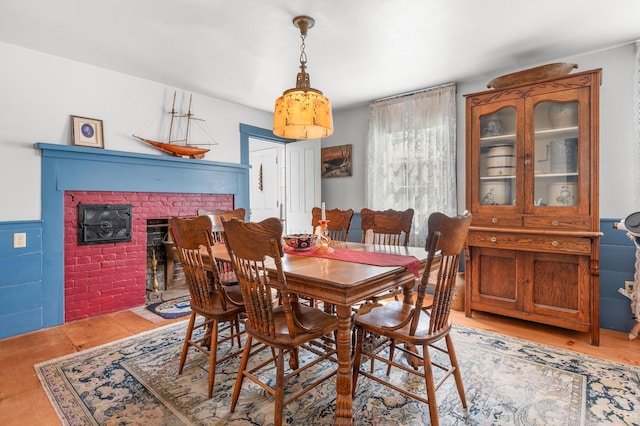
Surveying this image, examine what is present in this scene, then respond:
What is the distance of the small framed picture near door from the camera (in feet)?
9.86

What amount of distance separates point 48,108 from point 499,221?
412 centimetres

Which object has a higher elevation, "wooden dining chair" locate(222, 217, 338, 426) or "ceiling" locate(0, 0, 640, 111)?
"ceiling" locate(0, 0, 640, 111)

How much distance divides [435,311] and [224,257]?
1240 millimetres

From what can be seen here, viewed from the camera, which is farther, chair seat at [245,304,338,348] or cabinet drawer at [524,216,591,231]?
cabinet drawer at [524,216,591,231]

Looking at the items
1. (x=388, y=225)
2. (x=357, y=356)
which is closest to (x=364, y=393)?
(x=357, y=356)

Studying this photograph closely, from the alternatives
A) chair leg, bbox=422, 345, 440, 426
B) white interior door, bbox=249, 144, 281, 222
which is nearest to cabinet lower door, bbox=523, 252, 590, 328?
chair leg, bbox=422, 345, 440, 426

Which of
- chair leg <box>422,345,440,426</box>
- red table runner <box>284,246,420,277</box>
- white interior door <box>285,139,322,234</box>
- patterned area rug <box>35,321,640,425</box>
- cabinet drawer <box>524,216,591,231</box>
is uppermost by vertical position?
white interior door <box>285,139,322,234</box>

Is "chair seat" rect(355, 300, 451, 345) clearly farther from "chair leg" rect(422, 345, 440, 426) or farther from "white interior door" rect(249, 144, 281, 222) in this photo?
"white interior door" rect(249, 144, 281, 222)

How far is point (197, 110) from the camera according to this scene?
12.9 ft

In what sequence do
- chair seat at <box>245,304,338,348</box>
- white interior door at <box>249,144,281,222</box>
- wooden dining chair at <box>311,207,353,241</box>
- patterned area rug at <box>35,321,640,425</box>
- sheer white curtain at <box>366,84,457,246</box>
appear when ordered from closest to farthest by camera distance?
chair seat at <box>245,304,338,348</box> < patterned area rug at <box>35,321,640,425</box> < wooden dining chair at <box>311,207,353,241</box> < sheer white curtain at <box>366,84,457,246</box> < white interior door at <box>249,144,281,222</box>

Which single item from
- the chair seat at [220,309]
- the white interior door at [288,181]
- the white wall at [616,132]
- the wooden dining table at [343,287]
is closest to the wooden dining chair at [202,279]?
the chair seat at [220,309]

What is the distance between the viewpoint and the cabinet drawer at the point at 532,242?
97.8 inches

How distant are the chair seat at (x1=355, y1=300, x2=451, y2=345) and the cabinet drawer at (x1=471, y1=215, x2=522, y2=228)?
144 cm

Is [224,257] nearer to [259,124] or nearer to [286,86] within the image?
[286,86]
